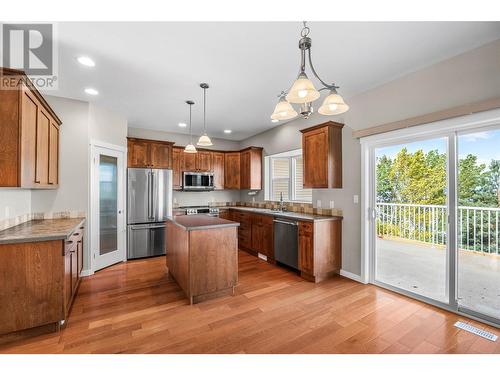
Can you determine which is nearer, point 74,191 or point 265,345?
point 265,345

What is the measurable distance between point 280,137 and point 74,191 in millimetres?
3908

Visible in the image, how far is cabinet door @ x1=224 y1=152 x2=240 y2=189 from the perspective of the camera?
594 centimetres

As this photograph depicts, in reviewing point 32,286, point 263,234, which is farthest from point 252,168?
→ point 32,286

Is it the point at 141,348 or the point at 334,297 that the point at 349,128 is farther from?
the point at 141,348

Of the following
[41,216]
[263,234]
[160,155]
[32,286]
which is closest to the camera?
[32,286]

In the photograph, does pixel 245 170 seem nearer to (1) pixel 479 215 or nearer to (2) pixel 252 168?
(2) pixel 252 168

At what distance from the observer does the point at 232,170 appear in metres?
5.99

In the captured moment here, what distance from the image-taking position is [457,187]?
8.06 feet

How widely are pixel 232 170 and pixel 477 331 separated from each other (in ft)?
16.3

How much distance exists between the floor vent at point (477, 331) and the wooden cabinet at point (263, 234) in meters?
2.57

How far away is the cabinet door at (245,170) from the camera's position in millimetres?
5584

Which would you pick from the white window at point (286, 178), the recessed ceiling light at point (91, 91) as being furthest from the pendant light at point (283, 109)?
the recessed ceiling light at point (91, 91)

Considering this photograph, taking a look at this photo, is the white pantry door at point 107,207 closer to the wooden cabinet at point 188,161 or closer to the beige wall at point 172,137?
Result: the beige wall at point 172,137
